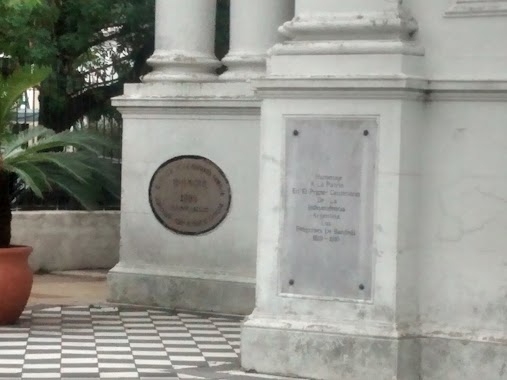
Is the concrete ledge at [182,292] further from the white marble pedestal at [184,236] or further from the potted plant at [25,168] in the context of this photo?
the potted plant at [25,168]

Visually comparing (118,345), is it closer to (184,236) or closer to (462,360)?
(184,236)

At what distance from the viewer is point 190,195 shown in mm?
16266

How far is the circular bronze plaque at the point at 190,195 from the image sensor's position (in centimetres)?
1616

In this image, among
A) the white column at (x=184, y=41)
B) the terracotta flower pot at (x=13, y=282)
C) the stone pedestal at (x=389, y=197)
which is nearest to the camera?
the stone pedestal at (x=389, y=197)

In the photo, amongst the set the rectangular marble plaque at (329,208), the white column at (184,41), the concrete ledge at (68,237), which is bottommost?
the concrete ledge at (68,237)

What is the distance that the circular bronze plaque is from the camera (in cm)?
1616

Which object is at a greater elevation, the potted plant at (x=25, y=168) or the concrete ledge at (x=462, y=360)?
the potted plant at (x=25, y=168)

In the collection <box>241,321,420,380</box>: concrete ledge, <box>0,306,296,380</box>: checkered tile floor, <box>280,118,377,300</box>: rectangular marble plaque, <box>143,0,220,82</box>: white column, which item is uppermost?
<box>143,0,220,82</box>: white column

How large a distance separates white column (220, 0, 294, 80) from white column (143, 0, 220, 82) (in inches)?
12.5

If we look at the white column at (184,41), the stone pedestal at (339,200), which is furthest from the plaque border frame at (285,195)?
the white column at (184,41)

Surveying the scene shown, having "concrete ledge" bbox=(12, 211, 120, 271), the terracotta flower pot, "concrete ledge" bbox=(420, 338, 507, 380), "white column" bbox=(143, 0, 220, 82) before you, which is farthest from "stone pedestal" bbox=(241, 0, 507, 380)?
"concrete ledge" bbox=(12, 211, 120, 271)

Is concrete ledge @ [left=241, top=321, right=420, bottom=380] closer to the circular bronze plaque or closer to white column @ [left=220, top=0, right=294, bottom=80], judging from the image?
the circular bronze plaque

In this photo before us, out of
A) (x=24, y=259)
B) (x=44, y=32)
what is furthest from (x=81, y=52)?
(x=24, y=259)

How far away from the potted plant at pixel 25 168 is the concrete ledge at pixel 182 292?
1150mm
